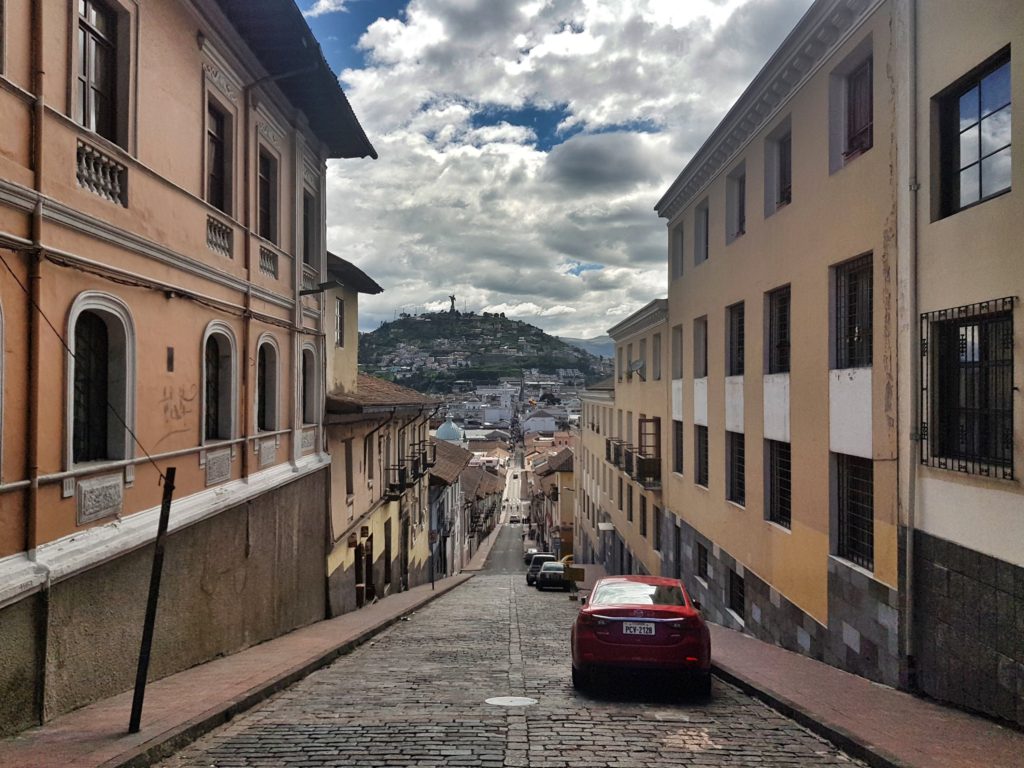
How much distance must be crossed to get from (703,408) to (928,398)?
9.61m

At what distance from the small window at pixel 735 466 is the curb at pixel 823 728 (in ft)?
22.8

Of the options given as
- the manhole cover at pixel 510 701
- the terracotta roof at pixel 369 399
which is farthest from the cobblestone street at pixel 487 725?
the terracotta roof at pixel 369 399

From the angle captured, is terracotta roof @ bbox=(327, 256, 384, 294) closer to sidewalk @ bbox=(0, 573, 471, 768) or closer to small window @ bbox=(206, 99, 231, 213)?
small window @ bbox=(206, 99, 231, 213)

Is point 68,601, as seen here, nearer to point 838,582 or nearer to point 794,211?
point 838,582

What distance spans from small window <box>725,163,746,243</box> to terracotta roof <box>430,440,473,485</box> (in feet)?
63.8

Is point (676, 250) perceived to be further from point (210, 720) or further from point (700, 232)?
point (210, 720)

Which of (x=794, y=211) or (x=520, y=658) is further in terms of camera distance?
(x=794, y=211)

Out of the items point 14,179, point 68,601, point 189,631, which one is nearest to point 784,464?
point 189,631

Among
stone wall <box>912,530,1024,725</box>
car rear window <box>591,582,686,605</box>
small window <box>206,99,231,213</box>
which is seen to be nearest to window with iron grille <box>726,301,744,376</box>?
car rear window <box>591,582,686,605</box>

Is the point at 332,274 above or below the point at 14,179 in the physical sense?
above

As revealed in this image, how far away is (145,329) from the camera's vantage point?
824cm

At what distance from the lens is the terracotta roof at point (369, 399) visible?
627 inches

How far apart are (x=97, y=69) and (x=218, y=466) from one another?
16.4 feet

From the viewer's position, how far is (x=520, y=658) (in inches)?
436
